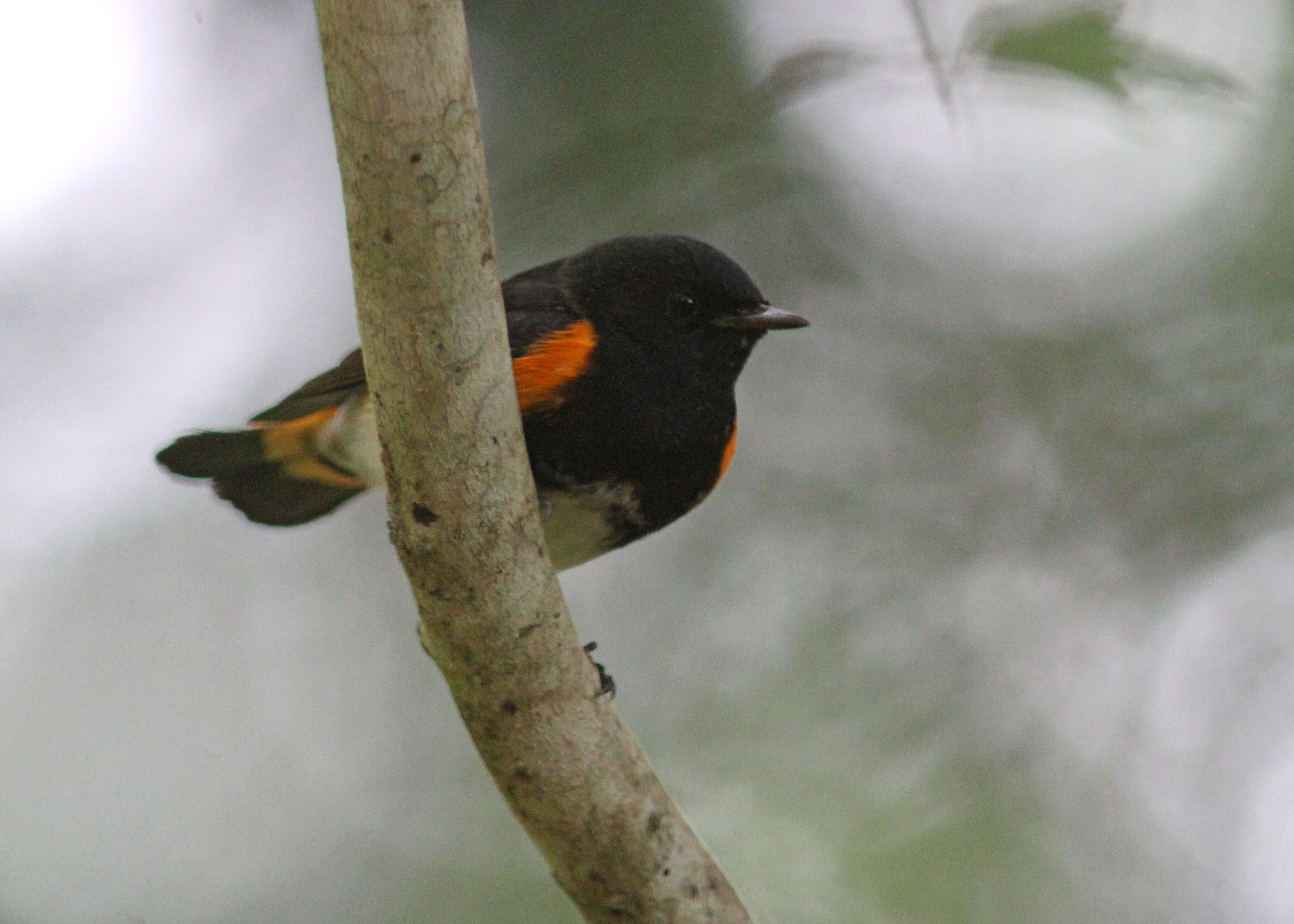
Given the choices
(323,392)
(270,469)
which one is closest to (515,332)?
(323,392)

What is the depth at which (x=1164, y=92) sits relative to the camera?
2.59 metres

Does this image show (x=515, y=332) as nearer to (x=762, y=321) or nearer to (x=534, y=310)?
(x=534, y=310)

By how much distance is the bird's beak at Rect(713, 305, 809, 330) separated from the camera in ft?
8.95

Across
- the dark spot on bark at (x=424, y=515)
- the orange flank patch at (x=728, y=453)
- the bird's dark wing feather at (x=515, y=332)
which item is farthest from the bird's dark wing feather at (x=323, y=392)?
the dark spot on bark at (x=424, y=515)

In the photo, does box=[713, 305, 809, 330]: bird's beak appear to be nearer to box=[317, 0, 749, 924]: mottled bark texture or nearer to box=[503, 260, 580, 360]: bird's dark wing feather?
box=[503, 260, 580, 360]: bird's dark wing feather

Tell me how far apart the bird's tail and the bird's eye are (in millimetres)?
895

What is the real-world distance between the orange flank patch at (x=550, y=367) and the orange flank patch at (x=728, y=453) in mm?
423

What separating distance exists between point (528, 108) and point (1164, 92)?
2.19 metres

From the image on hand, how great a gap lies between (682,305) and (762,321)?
184mm

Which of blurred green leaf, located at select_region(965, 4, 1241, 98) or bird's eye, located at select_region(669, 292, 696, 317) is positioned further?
bird's eye, located at select_region(669, 292, 696, 317)

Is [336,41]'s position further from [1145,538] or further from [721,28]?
[1145,538]

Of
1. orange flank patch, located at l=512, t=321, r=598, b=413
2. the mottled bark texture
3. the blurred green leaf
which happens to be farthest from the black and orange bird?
the blurred green leaf

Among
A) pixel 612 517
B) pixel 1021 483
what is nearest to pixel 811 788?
pixel 1021 483

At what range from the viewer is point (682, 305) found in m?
2.75
